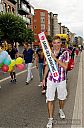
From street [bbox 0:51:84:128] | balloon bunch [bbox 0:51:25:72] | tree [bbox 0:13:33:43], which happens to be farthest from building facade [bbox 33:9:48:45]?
street [bbox 0:51:84:128]

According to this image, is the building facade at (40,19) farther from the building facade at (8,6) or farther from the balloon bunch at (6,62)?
the balloon bunch at (6,62)

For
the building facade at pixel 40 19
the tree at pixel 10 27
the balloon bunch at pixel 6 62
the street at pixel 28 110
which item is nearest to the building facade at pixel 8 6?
the tree at pixel 10 27

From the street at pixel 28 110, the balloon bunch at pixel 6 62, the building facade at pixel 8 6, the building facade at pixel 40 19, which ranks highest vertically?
the building facade at pixel 40 19

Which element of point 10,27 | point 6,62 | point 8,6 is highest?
point 8,6

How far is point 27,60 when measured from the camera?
10945 mm

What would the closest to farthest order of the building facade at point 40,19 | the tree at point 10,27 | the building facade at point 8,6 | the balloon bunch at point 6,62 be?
the balloon bunch at point 6,62 < the tree at point 10,27 < the building facade at point 8,6 < the building facade at point 40,19

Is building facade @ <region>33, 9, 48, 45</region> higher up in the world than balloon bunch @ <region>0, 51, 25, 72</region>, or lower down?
higher up

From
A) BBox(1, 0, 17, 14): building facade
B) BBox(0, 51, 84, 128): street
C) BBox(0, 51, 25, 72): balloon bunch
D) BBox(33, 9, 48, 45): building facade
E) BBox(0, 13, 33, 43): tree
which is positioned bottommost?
BBox(0, 51, 84, 128): street

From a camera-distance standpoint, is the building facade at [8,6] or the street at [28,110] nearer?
the street at [28,110]

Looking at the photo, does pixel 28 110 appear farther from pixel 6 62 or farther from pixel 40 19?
pixel 40 19

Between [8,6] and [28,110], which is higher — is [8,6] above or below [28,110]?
above

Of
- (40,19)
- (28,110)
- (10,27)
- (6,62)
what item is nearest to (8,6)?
(10,27)

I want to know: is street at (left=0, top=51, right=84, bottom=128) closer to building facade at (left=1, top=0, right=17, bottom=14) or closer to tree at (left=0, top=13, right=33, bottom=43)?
tree at (left=0, top=13, right=33, bottom=43)

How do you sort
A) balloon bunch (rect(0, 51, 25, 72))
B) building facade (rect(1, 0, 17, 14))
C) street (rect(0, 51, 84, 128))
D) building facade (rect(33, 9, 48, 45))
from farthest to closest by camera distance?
building facade (rect(33, 9, 48, 45)), building facade (rect(1, 0, 17, 14)), balloon bunch (rect(0, 51, 25, 72)), street (rect(0, 51, 84, 128))
